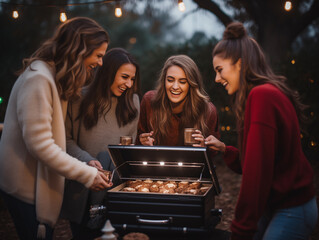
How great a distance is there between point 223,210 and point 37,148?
479cm

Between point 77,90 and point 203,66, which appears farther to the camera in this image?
point 203,66

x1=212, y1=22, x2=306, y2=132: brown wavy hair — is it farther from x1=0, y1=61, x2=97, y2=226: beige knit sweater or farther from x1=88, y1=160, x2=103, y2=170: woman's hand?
x1=88, y1=160, x2=103, y2=170: woman's hand

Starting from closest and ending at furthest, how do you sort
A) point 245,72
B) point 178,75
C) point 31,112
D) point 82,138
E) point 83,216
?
point 245,72 < point 31,112 < point 83,216 < point 82,138 < point 178,75

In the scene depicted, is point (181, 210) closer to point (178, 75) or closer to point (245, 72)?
point (245, 72)

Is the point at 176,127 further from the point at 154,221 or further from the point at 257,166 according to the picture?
the point at 257,166

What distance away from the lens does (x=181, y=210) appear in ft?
7.39

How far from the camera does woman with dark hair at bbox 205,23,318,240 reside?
176 centimetres

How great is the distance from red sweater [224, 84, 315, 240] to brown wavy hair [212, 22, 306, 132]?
0.38ft

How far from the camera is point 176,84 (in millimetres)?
3223

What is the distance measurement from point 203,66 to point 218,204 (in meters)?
3.35

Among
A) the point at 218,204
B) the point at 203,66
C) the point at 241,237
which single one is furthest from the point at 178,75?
the point at 203,66

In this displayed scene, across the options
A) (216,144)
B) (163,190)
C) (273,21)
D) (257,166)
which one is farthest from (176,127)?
(273,21)

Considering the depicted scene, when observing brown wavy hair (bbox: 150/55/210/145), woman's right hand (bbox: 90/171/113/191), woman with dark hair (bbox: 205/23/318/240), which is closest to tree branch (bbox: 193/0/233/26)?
brown wavy hair (bbox: 150/55/210/145)

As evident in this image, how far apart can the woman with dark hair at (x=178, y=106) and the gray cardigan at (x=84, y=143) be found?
0.83 feet
